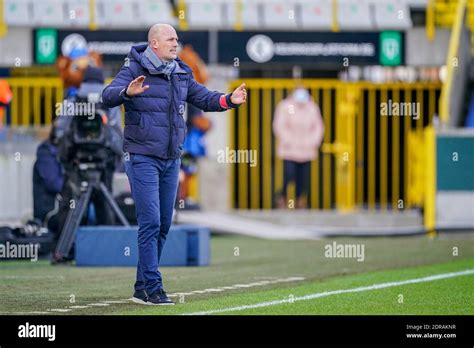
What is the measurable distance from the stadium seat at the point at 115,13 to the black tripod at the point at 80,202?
10182mm

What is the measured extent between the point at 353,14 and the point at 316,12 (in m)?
0.65

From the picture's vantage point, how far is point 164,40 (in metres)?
11.1

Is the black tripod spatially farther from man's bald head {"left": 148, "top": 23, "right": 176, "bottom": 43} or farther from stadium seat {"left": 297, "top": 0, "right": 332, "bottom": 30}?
stadium seat {"left": 297, "top": 0, "right": 332, "bottom": 30}

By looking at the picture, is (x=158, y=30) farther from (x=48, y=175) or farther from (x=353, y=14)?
(x=353, y=14)

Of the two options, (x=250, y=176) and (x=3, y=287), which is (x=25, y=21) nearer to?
(x=250, y=176)

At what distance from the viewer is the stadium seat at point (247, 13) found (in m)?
25.7

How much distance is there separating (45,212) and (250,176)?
826 centimetres

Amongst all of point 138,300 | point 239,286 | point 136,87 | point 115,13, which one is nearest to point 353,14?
point 115,13

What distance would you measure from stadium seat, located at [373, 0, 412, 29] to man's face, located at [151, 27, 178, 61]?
47.2 ft

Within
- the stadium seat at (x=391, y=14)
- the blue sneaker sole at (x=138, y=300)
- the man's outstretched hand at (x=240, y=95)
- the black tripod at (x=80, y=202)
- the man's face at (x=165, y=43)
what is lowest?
the blue sneaker sole at (x=138, y=300)

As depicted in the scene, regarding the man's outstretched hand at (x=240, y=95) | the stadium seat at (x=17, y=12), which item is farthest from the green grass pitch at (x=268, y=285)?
the stadium seat at (x=17, y=12)

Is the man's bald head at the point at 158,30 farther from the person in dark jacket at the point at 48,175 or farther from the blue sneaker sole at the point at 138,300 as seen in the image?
the person in dark jacket at the point at 48,175

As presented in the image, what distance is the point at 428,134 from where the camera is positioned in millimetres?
22203

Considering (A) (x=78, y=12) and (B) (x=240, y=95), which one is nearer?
(B) (x=240, y=95)
